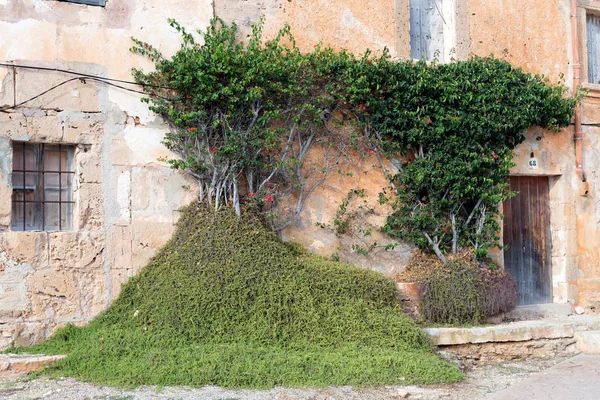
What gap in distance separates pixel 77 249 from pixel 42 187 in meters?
0.76

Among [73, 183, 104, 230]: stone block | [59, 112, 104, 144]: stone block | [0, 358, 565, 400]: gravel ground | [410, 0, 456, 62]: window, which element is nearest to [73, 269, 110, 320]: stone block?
[73, 183, 104, 230]: stone block

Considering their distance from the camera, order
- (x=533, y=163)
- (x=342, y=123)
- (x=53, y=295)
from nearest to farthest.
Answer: (x=53, y=295)
(x=342, y=123)
(x=533, y=163)

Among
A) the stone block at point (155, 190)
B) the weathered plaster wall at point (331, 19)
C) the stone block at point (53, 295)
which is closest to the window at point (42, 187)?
the stone block at point (53, 295)

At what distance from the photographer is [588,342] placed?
7.73 meters

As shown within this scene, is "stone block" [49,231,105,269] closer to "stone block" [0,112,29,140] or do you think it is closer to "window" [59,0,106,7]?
"stone block" [0,112,29,140]

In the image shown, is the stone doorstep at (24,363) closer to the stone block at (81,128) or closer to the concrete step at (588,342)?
the stone block at (81,128)

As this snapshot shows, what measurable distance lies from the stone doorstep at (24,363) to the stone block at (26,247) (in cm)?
99

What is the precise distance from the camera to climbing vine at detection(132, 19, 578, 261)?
6.97m

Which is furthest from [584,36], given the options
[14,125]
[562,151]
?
[14,125]

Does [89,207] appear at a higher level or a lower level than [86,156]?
lower

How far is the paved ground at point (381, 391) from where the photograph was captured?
517 cm

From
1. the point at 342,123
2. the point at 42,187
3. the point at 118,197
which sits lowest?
the point at 118,197

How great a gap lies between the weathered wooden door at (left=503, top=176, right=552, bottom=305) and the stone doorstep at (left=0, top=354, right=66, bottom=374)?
6.09 m

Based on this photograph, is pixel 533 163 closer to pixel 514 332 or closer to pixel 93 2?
pixel 514 332
